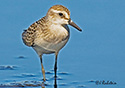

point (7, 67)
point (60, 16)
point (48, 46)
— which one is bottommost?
point (7, 67)

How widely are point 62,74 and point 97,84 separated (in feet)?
2.97

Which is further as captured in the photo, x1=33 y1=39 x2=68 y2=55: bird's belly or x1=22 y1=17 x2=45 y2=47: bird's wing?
x1=22 y1=17 x2=45 y2=47: bird's wing

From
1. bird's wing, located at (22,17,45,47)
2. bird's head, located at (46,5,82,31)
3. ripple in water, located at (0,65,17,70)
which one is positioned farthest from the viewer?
ripple in water, located at (0,65,17,70)

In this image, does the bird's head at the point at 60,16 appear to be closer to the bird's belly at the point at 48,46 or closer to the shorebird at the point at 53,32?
the shorebird at the point at 53,32

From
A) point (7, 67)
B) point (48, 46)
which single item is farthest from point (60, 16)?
point (7, 67)

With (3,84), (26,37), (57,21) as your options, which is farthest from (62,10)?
(3,84)

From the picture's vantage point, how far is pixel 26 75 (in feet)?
38.7

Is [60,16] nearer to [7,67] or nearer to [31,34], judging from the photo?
[31,34]

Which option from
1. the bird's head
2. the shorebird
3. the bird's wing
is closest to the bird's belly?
the shorebird

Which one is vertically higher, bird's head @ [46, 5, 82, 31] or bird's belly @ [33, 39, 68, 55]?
bird's head @ [46, 5, 82, 31]

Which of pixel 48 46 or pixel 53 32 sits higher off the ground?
pixel 53 32

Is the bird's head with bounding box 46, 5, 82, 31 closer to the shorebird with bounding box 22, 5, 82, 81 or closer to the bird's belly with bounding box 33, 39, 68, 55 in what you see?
the shorebird with bounding box 22, 5, 82, 81

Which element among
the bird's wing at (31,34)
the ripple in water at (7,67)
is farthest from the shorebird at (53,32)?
the ripple in water at (7,67)

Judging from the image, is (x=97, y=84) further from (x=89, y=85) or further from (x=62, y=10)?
(x=62, y=10)
